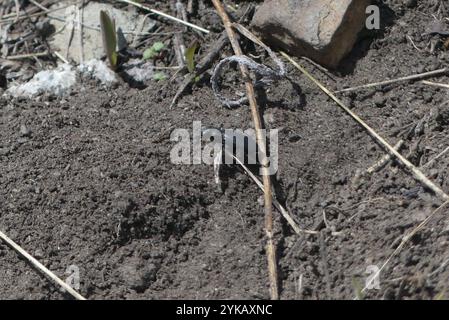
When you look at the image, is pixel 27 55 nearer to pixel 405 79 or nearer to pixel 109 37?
pixel 109 37

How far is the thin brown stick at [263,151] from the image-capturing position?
2309mm

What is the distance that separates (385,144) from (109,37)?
3.72 ft

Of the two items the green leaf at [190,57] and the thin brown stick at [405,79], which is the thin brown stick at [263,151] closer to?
the green leaf at [190,57]

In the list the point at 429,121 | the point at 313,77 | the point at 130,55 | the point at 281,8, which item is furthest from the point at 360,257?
the point at 130,55

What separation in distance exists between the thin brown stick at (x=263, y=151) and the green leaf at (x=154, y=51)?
10.6 inches

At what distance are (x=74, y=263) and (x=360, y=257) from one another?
89 cm

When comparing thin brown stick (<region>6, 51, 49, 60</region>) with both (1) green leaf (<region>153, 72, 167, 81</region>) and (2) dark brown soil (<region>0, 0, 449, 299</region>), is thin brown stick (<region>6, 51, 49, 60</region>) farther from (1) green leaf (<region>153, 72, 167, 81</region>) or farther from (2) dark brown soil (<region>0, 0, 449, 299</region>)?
(1) green leaf (<region>153, 72, 167, 81</region>)

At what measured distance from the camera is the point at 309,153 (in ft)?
8.61

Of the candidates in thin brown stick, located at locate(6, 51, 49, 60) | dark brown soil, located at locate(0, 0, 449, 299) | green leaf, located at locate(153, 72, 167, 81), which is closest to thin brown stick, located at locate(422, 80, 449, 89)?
dark brown soil, located at locate(0, 0, 449, 299)

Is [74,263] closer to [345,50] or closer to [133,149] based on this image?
[133,149]

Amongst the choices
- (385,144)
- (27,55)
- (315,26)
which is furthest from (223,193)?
(27,55)

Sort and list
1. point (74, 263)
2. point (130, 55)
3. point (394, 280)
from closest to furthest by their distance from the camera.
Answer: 1. point (394, 280)
2. point (74, 263)
3. point (130, 55)

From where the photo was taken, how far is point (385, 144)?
2.63 meters

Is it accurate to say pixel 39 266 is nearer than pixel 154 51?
Yes
